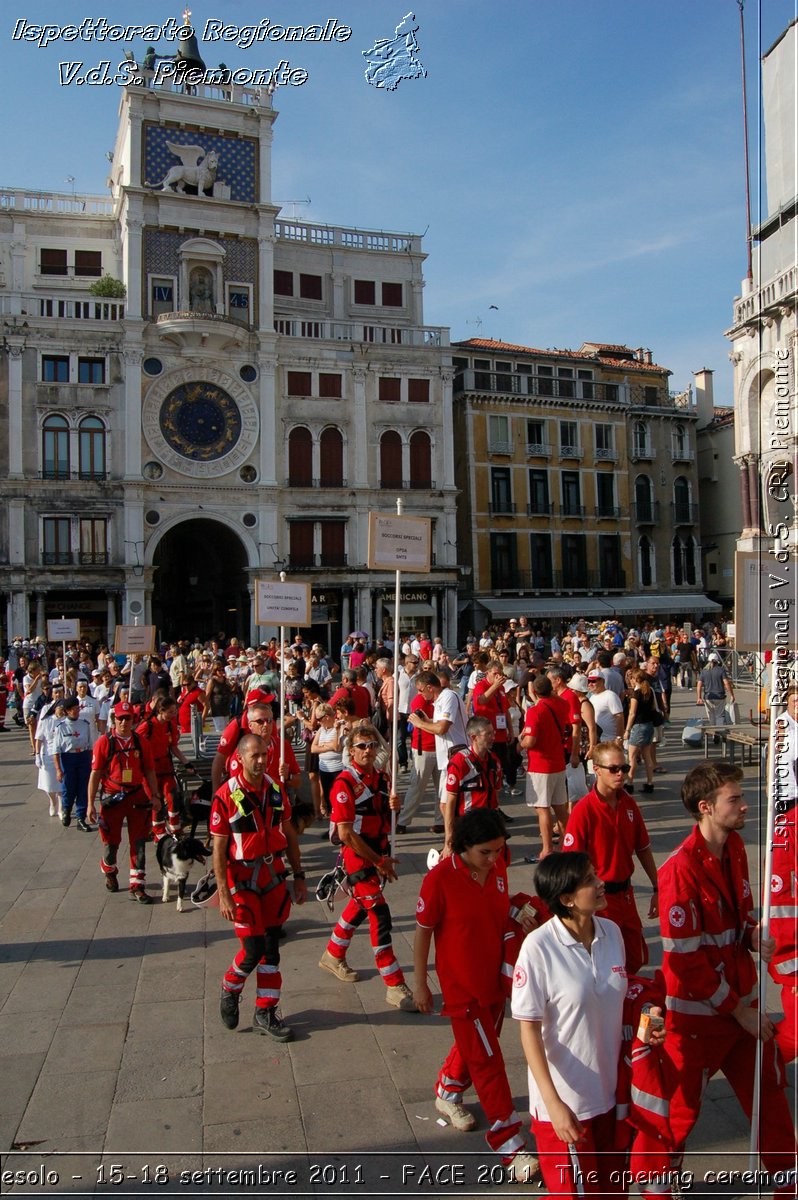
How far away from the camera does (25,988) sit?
19.2ft

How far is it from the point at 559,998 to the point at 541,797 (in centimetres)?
508

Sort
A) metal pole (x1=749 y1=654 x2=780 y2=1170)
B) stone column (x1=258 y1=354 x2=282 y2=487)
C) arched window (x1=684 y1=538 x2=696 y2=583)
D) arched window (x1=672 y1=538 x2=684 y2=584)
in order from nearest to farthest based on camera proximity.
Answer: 1. metal pole (x1=749 y1=654 x2=780 y2=1170)
2. stone column (x1=258 y1=354 x2=282 y2=487)
3. arched window (x1=672 y1=538 x2=684 y2=584)
4. arched window (x1=684 y1=538 x2=696 y2=583)

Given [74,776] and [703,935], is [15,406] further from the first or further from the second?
[703,935]

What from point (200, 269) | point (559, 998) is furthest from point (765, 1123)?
point (200, 269)

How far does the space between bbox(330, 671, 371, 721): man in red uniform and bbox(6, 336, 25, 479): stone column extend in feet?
87.0

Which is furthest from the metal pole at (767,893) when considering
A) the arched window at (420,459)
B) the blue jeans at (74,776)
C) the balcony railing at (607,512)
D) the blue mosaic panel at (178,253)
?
the balcony railing at (607,512)

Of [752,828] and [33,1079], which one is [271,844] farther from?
[752,828]

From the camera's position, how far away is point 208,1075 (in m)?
4.65

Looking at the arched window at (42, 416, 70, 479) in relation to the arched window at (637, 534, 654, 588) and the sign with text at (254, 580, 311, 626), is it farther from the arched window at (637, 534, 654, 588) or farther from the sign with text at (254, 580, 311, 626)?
the arched window at (637, 534, 654, 588)

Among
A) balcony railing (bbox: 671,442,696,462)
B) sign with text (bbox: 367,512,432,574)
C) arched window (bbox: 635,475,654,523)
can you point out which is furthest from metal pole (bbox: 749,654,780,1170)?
balcony railing (bbox: 671,442,696,462)

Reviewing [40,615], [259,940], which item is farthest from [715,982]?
[40,615]

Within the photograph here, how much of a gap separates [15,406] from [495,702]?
2842cm

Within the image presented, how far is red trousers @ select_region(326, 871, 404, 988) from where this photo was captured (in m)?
5.46

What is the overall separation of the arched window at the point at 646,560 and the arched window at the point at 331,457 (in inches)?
643
